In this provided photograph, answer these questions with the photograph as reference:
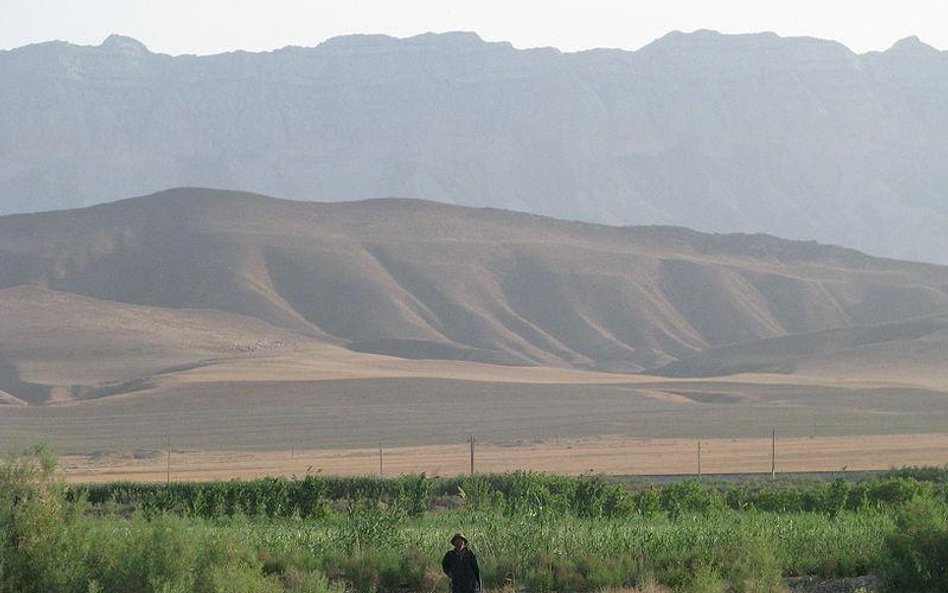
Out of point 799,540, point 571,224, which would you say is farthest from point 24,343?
point 799,540

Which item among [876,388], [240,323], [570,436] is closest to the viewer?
[570,436]

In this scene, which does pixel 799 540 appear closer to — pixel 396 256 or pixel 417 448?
pixel 417 448

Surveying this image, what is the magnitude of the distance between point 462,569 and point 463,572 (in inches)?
1.2

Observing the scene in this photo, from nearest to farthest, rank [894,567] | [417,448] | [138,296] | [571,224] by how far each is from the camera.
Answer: [894,567] → [417,448] → [138,296] → [571,224]

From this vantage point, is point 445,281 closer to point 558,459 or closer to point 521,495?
point 558,459

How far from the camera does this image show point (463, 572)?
1554 centimetres

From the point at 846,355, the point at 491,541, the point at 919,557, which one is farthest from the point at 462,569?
the point at 846,355

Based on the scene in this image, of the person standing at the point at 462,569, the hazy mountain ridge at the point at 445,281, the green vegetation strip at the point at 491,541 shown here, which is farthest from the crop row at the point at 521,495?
the hazy mountain ridge at the point at 445,281

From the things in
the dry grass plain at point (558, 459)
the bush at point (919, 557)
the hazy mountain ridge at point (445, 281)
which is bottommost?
the dry grass plain at point (558, 459)

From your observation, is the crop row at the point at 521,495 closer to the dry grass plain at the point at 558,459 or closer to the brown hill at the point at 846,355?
the dry grass plain at the point at 558,459

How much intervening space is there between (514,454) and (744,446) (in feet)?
30.9

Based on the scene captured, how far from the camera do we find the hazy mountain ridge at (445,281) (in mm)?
131500

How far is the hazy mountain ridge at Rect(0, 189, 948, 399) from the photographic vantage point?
431 feet

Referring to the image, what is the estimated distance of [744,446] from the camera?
6316 centimetres
